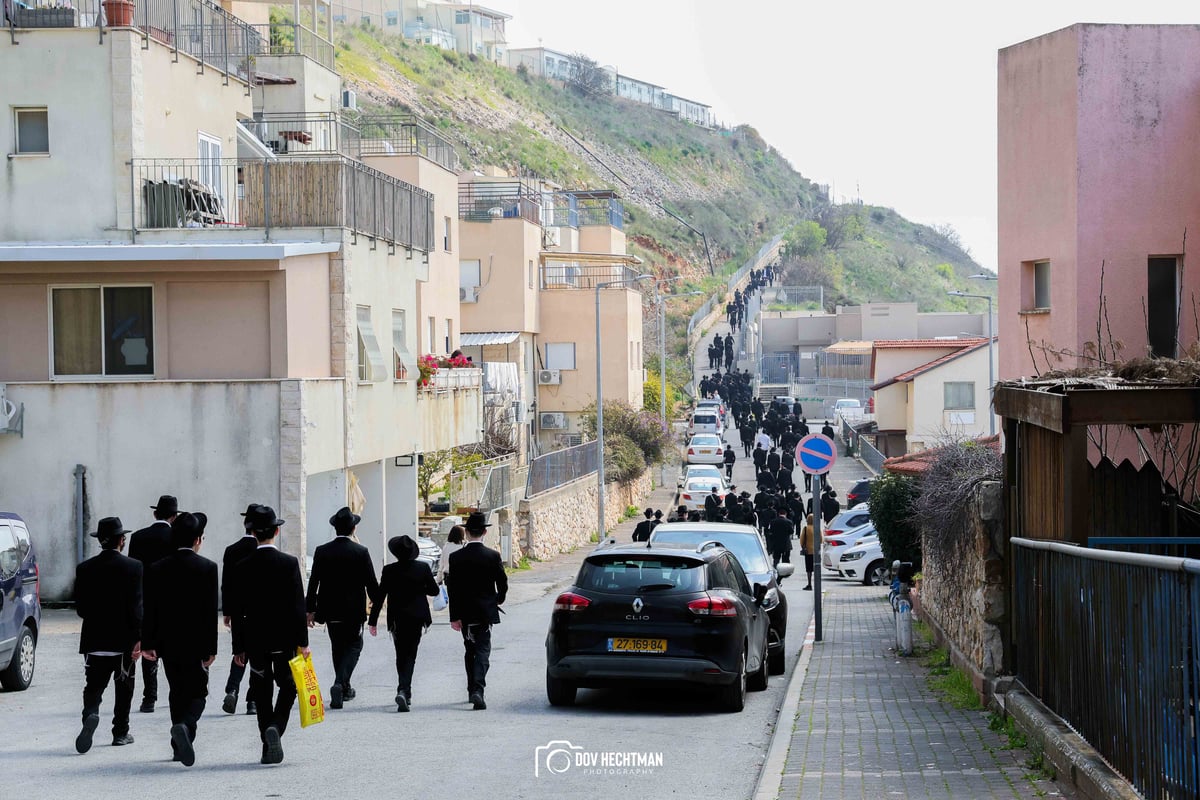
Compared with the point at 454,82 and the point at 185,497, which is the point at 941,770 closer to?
the point at 185,497

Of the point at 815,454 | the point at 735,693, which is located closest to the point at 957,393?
the point at 815,454

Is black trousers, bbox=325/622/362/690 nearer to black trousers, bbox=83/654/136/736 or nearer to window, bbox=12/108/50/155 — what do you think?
black trousers, bbox=83/654/136/736

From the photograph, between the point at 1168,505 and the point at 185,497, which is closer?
the point at 1168,505

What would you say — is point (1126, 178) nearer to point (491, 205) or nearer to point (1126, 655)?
point (1126, 655)

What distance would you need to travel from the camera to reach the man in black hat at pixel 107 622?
10.6m

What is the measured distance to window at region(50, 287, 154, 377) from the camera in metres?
23.3

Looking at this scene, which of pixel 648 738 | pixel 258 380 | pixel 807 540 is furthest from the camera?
pixel 807 540

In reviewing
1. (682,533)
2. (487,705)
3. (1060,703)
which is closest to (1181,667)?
(1060,703)

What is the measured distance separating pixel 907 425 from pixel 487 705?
4854 cm

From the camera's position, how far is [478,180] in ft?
187

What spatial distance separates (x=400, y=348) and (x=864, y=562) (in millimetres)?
11145

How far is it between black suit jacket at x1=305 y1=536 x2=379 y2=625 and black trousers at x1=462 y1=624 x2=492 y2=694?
1.02m

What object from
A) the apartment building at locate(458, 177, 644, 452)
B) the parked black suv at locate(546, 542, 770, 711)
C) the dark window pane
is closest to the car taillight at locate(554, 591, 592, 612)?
the parked black suv at locate(546, 542, 770, 711)

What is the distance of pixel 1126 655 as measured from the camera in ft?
24.2
